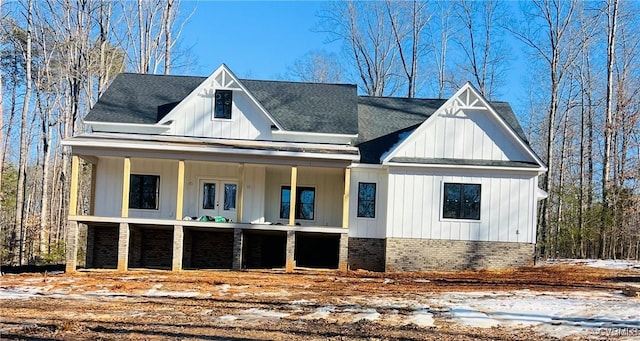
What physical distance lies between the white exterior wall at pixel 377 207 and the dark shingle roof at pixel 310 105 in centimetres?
148

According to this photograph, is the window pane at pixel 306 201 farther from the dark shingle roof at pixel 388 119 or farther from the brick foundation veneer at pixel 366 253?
the dark shingle roof at pixel 388 119

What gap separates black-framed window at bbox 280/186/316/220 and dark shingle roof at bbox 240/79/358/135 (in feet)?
6.84

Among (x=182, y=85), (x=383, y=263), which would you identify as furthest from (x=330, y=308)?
(x=182, y=85)

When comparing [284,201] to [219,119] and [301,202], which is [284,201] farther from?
[219,119]

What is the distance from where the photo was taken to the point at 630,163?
30297 mm

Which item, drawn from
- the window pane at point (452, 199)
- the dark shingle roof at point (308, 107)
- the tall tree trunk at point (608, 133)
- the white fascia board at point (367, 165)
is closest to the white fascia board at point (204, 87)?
the dark shingle roof at point (308, 107)

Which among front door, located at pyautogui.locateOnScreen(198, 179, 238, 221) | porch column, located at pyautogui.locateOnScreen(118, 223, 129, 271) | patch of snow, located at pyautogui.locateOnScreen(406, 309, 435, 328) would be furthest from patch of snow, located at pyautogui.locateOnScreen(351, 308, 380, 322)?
front door, located at pyautogui.locateOnScreen(198, 179, 238, 221)

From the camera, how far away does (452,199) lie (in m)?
19.7

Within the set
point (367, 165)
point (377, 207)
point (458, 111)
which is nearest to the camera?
point (458, 111)

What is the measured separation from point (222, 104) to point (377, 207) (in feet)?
19.9

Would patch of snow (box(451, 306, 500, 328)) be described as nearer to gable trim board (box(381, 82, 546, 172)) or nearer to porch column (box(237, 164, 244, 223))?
gable trim board (box(381, 82, 546, 172))

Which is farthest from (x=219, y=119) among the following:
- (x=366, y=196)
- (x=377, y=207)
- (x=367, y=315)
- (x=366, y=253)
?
(x=367, y=315)

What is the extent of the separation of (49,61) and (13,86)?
131 inches

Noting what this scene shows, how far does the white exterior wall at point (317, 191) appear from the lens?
21203mm
